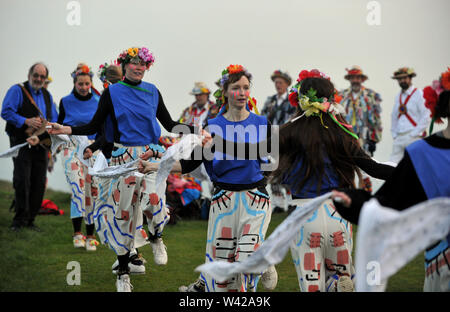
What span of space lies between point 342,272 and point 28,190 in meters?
6.94

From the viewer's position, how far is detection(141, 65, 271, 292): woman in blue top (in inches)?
181

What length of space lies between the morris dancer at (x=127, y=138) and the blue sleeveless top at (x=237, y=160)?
1.17 metres

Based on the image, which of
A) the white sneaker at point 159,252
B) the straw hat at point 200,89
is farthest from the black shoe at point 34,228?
the straw hat at point 200,89

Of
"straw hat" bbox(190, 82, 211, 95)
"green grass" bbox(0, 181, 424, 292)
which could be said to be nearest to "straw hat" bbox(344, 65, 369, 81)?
"straw hat" bbox(190, 82, 211, 95)

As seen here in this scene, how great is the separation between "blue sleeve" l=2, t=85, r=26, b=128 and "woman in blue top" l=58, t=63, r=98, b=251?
106 centimetres

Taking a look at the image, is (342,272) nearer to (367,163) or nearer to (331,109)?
(367,163)

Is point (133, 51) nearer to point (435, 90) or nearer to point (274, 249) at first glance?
point (274, 249)

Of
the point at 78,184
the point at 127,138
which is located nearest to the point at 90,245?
the point at 78,184

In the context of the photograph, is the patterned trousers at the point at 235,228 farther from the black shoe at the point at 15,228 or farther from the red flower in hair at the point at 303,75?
the black shoe at the point at 15,228

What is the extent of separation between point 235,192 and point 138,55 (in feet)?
6.87

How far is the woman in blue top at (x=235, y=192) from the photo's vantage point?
15.1 ft

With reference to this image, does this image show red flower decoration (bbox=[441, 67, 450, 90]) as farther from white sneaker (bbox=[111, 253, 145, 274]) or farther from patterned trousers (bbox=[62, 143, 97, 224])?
patterned trousers (bbox=[62, 143, 97, 224])

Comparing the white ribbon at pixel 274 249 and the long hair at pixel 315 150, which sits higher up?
the long hair at pixel 315 150
